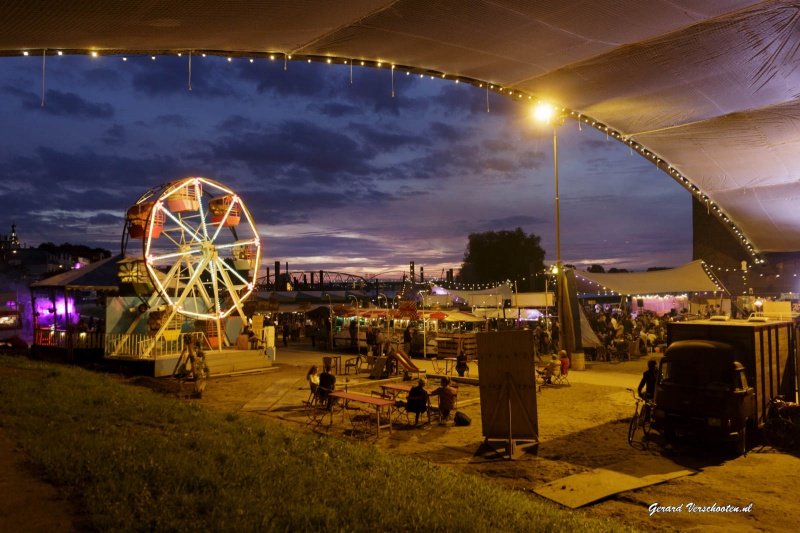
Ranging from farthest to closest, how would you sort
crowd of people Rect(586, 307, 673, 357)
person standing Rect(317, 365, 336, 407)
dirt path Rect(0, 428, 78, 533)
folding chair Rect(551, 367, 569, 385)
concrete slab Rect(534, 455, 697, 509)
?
1. crowd of people Rect(586, 307, 673, 357)
2. folding chair Rect(551, 367, 569, 385)
3. person standing Rect(317, 365, 336, 407)
4. concrete slab Rect(534, 455, 697, 509)
5. dirt path Rect(0, 428, 78, 533)

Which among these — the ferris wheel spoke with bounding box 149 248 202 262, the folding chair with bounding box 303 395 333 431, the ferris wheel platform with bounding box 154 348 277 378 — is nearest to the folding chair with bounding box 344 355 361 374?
the ferris wheel platform with bounding box 154 348 277 378

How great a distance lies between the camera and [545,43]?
12.1 m

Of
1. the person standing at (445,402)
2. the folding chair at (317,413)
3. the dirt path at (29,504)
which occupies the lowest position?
the folding chair at (317,413)

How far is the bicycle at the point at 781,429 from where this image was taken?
911 centimetres

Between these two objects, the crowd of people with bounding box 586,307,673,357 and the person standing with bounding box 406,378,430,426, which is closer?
the person standing with bounding box 406,378,430,426

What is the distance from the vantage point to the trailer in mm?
8664

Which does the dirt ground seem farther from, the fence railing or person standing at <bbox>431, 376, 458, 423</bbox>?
the fence railing

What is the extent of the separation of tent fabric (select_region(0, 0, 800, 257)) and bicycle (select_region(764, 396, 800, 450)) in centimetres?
753

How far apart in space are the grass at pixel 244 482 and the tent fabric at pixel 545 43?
550 cm

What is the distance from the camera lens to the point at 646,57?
42.7 ft

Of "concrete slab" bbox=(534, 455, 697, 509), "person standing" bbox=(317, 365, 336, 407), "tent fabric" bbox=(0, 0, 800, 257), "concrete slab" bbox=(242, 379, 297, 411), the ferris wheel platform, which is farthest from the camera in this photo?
the ferris wheel platform

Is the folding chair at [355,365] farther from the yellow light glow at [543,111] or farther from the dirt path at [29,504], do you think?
the dirt path at [29,504]

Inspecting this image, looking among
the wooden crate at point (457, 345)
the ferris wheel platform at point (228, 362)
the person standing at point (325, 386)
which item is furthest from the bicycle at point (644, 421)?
the ferris wheel platform at point (228, 362)

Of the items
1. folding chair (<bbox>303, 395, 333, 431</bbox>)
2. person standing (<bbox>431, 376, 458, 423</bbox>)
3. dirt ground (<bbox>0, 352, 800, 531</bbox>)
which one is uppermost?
person standing (<bbox>431, 376, 458, 423</bbox>)
